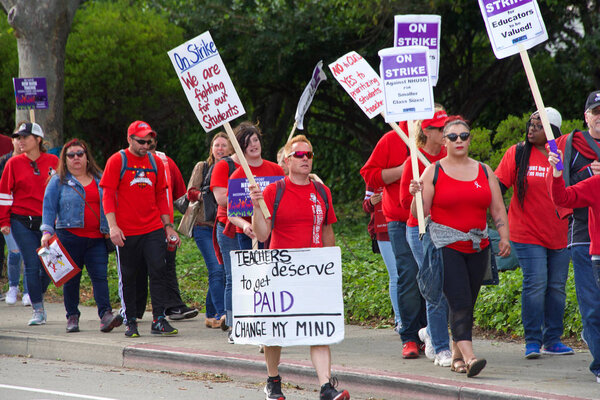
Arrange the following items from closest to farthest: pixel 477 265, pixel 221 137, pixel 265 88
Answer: pixel 477 265 < pixel 221 137 < pixel 265 88

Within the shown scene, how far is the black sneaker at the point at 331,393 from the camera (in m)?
6.00

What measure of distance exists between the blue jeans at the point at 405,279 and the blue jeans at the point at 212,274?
8.05 ft

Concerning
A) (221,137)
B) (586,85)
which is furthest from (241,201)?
(586,85)

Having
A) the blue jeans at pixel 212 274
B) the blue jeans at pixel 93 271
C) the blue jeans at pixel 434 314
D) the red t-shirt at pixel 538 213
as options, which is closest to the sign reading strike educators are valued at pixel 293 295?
the blue jeans at pixel 434 314

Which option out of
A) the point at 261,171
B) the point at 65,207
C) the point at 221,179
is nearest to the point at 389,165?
the point at 261,171

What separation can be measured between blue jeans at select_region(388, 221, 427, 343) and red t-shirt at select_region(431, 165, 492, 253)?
905 mm

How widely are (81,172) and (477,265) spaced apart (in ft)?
14.9

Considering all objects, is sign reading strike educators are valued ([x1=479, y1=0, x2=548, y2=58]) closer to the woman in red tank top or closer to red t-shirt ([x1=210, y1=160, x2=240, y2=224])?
the woman in red tank top

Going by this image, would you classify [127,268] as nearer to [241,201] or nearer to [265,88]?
[241,201]

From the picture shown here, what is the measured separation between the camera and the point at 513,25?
6699 millimetres

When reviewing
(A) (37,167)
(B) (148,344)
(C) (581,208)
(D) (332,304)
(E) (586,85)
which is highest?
(E) (586,85)

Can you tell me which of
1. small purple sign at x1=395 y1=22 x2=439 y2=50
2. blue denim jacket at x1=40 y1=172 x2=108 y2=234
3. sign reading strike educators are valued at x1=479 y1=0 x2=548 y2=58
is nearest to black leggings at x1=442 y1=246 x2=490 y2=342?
sign reading strike educators are valued at x1=479 y1=0 x2=548 y2=58

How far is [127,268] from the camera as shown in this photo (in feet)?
29.4

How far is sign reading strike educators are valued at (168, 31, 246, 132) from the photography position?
7363 mm
